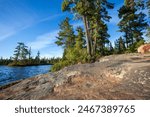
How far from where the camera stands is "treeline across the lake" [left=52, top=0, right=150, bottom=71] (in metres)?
23.2

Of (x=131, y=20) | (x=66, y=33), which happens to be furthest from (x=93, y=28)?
(x=66, y=33)

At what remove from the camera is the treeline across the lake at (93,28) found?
912 inches

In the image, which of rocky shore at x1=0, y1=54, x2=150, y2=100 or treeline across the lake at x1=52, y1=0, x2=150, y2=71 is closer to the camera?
rocky shore at x1=0, y1=54, x2=150, y2=100

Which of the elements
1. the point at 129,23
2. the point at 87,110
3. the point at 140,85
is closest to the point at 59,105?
the point at 87,110

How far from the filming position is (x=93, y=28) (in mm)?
31578

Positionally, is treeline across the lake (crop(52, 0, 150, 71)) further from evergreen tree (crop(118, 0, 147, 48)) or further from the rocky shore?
the rocky shore

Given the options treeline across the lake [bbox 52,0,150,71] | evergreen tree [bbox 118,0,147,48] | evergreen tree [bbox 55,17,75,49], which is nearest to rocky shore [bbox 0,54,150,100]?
treeline across the lake [bbox 52,0,150,71]

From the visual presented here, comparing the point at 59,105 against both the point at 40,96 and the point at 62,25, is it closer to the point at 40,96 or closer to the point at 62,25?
the point at 40,96

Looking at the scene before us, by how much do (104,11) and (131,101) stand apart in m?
23.5

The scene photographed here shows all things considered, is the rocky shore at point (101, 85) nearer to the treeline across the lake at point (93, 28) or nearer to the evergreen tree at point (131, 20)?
the treeline across the lake at point (93, 28)

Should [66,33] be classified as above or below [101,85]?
above

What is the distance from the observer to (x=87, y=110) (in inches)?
225

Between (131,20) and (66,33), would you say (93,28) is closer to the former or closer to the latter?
(131,20)

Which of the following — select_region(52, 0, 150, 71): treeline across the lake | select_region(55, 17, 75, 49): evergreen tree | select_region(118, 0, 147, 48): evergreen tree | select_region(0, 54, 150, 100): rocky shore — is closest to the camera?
select_region(0, 54, 150, 100): rocky shore
